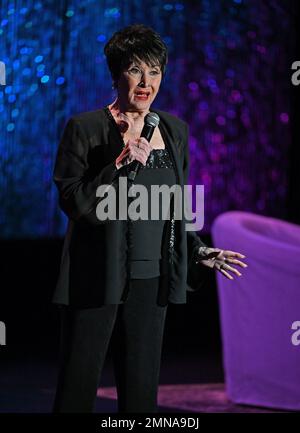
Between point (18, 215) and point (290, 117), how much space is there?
1.91m

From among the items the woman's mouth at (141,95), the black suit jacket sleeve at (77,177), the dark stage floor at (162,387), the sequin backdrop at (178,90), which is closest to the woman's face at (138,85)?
the woman's mouth at (141,95)

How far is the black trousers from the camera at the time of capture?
2.09 metres

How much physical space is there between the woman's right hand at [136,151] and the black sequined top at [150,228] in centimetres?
12

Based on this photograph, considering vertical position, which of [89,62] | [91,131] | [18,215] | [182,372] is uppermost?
[89,62]

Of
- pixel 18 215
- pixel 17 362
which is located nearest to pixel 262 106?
pixel 18 215

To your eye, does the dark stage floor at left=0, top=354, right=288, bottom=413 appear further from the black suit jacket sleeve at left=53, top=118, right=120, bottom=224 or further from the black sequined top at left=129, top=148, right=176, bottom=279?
the black suit jacket sleeve at left=53, top=118, right=120, bottom=224

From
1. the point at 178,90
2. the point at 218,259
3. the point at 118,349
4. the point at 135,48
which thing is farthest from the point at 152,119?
the point at 178,90

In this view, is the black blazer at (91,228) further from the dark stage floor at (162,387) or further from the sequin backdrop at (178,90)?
the sequin backdrop at (178,90)

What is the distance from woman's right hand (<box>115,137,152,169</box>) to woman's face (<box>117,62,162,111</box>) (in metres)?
0.15

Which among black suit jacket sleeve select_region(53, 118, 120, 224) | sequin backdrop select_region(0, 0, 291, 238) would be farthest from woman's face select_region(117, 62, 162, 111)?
sequin backdrop select_region(0, 0, 291, 238)

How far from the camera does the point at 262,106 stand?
17.7ft

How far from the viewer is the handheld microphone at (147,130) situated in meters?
2.05

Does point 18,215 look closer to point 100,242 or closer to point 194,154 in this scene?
point 194,154

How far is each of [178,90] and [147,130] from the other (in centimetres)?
297
